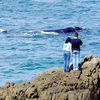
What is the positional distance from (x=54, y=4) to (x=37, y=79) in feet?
148

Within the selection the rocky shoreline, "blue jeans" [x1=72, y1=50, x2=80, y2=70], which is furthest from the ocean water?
Answer: the rocky shoreline

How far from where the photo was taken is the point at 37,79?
1916 cm

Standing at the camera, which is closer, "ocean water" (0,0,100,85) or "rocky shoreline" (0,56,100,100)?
"rocky shoreline" (0,56,100,100)

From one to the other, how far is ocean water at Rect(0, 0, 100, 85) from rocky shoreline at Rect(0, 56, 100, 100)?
988 centimetres

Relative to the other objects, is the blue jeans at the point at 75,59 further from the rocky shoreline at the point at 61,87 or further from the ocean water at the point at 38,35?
the ocean water at the point at 38,35

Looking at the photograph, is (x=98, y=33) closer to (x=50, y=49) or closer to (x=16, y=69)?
(x=50, y=49)

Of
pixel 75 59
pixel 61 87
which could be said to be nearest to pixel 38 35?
pixel 75 59

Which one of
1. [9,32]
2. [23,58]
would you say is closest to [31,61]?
[23,58]

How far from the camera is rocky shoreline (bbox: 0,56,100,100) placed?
1809cm

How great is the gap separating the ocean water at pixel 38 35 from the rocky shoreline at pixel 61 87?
9.88m

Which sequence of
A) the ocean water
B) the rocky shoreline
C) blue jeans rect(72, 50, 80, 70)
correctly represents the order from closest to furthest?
the rocky shoreline < blue jeans rect(72, 50, 80, 70) < the ocean water

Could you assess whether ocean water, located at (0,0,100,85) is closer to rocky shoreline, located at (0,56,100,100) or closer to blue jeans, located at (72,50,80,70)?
blue jeans, located at (72,50,80,70)

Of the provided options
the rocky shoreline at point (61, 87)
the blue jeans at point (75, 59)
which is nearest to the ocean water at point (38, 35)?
the blue jeans at point (75, 59)

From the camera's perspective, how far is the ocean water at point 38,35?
34594 millimetres
